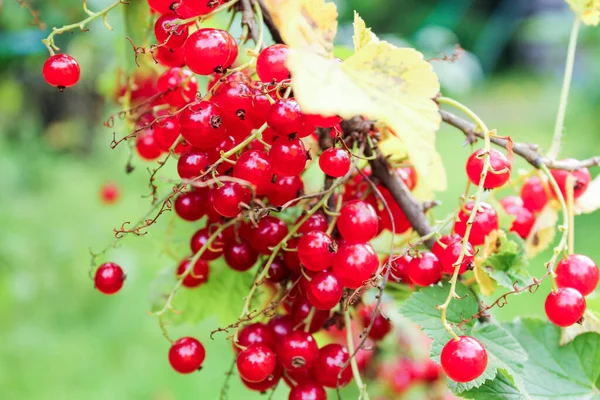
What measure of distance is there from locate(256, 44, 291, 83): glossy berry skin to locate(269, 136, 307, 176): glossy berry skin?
0.17 feet

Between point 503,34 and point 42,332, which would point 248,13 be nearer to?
point 42,332

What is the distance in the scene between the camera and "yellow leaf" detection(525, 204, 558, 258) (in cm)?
74

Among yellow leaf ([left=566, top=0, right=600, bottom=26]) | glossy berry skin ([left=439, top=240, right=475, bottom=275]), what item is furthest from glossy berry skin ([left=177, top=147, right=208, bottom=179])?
yellow leaf ([left=566, top=0, right=600, bottom=26])

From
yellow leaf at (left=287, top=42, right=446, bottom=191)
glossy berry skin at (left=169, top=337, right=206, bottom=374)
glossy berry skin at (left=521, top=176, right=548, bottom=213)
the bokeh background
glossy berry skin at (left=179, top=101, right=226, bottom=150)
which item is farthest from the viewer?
the bokeh background

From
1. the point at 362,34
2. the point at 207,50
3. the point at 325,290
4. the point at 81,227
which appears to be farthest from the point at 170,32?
the point at 81,227

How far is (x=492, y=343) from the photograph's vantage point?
63cm

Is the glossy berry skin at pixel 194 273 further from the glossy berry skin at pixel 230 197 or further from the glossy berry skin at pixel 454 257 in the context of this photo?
the glossy berry skin at pixel 454 257

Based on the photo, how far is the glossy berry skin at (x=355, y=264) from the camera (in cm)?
57

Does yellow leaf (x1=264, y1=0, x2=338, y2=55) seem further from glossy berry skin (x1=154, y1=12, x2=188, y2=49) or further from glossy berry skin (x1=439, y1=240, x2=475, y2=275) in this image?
glossy berry skin (x1=439, y1=240, x2=475, y2=275)

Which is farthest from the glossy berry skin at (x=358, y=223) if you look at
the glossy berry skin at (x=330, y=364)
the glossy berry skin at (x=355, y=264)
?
the glossy berry skin at (x=330, y=364)

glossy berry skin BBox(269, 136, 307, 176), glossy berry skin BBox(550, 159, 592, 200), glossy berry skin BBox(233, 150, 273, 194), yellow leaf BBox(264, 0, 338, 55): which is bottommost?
glossy berry skin BBox(550, 159, 592, 200)

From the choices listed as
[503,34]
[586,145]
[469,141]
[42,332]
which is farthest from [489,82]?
[469,141]

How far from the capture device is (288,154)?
1.77 feet

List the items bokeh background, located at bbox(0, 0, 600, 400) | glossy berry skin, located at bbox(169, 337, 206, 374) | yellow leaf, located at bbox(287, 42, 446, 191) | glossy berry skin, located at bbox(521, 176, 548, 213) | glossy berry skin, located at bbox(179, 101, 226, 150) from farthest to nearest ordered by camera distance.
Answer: bokeh background, located at bbox(0, 0, 600, 400) → glossy berry skin, located at bbox(521, 176, 548, 213) → glossy berry skin, located at bbox(169, 337, 206, 374) → glossy berry skin, located at bbox(179, 101, 226, 150) → yellow leaf, located at bbox(287, 42, 446, 191)
